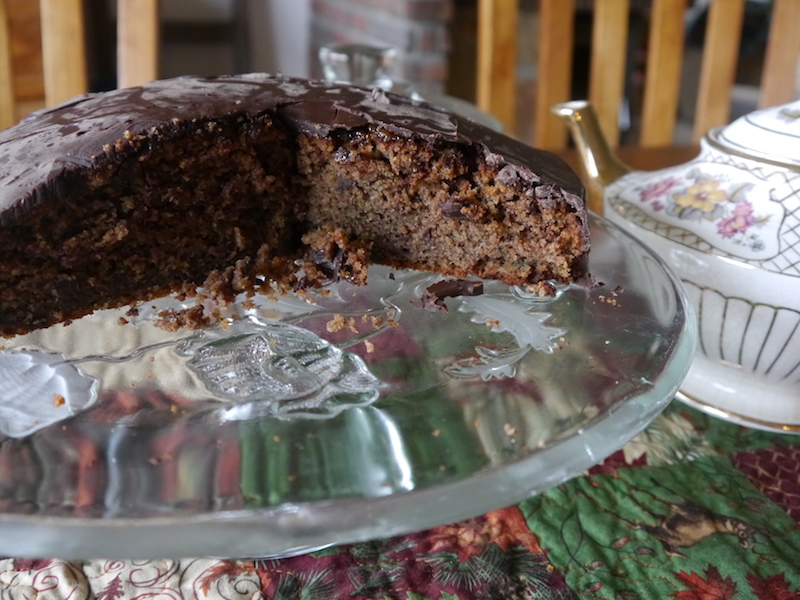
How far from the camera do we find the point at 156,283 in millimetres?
1056

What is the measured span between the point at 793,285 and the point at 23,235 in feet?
3.36

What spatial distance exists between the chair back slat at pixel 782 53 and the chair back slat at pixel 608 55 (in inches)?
21.7

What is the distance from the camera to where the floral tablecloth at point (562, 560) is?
0.74 meters

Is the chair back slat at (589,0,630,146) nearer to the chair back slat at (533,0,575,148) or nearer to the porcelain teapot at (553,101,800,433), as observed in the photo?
the chair back slat at (533,0,575,148)

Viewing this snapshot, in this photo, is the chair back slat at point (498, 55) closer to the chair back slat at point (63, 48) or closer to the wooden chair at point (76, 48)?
the wooden chair at point (76, 48)

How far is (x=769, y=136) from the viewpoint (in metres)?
0.98

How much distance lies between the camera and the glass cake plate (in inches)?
20.1

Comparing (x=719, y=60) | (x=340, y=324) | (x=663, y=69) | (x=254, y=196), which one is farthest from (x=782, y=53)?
(x=340, y=324)

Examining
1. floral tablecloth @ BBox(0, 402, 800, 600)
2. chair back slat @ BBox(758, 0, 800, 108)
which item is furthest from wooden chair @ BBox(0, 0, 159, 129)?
chair back slat @ BBox(758, 0, 800, 108)

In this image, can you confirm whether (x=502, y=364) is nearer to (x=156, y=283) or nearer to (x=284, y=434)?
(x=284, y=434)

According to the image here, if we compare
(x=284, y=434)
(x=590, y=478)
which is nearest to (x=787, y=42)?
(x=590, y=478)

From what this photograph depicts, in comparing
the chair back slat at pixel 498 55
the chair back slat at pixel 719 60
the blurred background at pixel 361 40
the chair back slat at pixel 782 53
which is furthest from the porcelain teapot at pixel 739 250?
the blurred background at pixel 361 40

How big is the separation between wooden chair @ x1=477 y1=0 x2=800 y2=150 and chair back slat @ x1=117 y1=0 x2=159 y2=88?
0.98 metres

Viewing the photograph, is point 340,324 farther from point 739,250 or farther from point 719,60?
point 719,60
